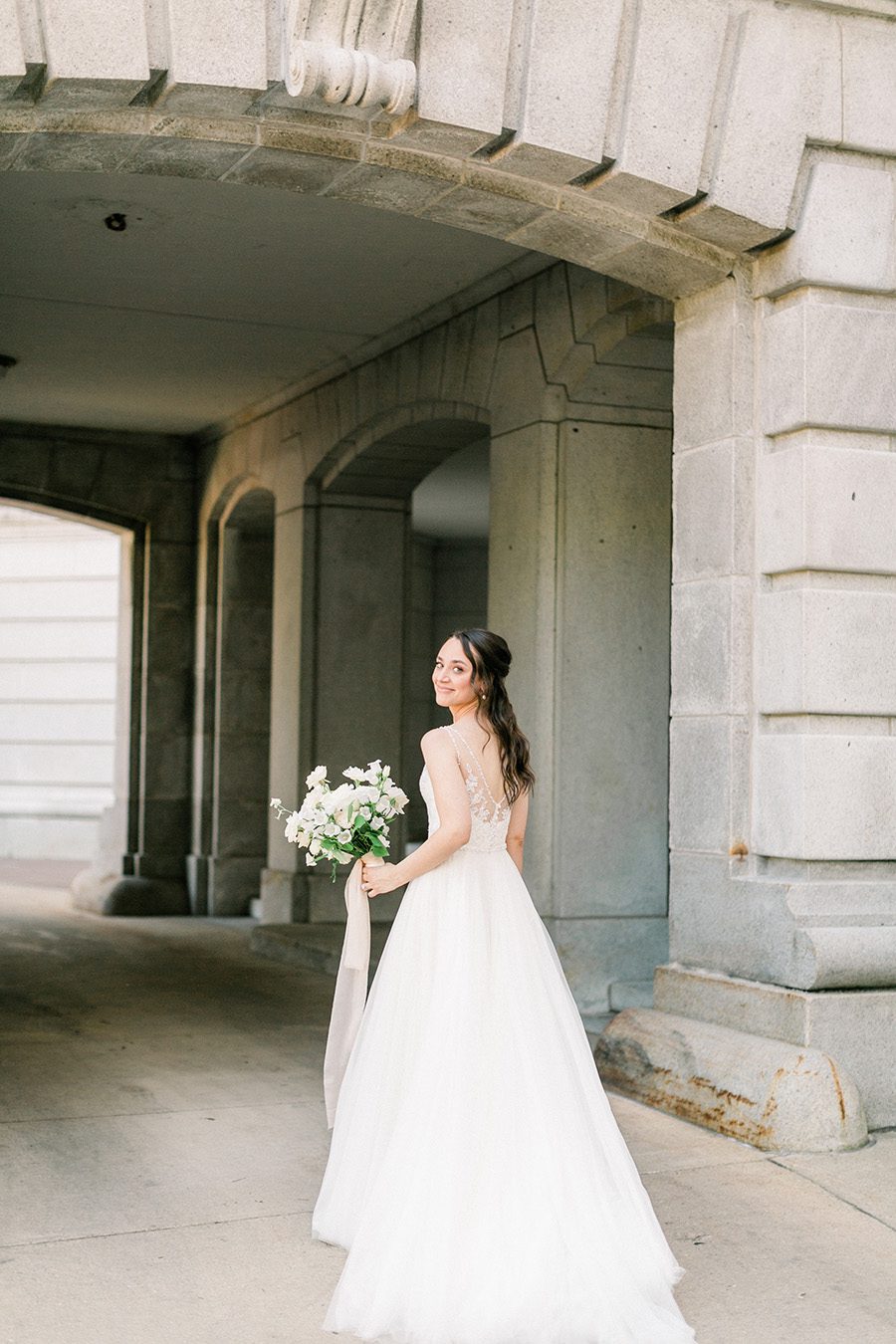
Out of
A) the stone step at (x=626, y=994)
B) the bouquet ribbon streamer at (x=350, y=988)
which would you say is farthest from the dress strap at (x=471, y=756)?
the stone step at (x=626, y=994)

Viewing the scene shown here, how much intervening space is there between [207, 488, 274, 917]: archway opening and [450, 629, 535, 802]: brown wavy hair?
9.88 meters

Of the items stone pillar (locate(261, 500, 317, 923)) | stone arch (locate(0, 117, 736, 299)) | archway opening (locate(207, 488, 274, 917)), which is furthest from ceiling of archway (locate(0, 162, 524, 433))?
archway opening (locate(207, 488, 274, 917))

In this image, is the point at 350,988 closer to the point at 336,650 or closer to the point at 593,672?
the point at 593,672

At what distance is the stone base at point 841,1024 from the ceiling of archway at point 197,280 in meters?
4.58

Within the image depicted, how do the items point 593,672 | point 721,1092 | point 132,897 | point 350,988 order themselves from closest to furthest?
1. point 350,988
2. point 721,1092
3. point 593,672
4. point 132,897

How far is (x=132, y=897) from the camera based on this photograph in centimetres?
1412

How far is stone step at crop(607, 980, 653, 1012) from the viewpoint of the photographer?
27.4ft

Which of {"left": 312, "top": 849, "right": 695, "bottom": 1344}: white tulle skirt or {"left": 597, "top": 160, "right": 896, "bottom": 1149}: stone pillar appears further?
{"left": 597, "top": 160, "right": 896, "bottom": 1149}: stone pillar

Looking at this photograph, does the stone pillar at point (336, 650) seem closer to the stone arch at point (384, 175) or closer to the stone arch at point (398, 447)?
the stone arch at point (398, 447)

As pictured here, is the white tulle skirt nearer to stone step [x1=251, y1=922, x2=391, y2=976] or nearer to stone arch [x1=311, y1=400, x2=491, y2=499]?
stone step [x1=251, y1=922, x2=391, y2=976]

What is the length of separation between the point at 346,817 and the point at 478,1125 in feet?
3.15

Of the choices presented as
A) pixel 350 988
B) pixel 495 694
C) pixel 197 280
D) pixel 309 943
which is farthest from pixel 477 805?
pixel 309 943

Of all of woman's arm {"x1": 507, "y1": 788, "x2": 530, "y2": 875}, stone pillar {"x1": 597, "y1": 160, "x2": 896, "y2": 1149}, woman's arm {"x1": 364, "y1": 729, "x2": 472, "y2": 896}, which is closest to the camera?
woman's arm {"x1": 364, "y1": 729, "x2": 472, "y2": 896}

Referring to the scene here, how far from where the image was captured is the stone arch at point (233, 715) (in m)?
14.2
